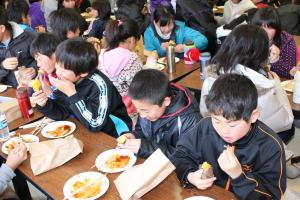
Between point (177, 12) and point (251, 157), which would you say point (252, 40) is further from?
point (177, 12)

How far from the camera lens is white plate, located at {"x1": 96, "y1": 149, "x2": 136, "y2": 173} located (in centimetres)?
Answer: 173

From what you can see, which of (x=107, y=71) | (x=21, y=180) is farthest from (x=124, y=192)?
(x=107, y=71)

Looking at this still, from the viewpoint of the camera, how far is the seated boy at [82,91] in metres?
2.22

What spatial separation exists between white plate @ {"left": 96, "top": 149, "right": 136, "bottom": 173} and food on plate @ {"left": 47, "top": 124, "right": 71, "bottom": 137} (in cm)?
44

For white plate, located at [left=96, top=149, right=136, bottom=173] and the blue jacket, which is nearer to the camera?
white plate, located at [left=96, top=149, right=136, bottom=173]

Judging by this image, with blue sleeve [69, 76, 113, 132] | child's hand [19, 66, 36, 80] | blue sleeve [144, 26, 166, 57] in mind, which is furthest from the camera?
blue sleeve [144, 26, 166, 57]

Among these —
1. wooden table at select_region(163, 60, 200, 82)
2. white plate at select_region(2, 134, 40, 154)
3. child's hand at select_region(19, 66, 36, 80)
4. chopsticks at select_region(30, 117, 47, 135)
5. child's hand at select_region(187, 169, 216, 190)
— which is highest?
child's hand at select_region(19, 66, 36, 80)

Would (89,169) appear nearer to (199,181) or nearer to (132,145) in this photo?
(132,145)

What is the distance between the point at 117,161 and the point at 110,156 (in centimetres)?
6

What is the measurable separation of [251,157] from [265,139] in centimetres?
11

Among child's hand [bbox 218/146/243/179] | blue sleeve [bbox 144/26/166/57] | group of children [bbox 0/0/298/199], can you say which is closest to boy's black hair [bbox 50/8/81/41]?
group of children [bbox 0/0/298/199]

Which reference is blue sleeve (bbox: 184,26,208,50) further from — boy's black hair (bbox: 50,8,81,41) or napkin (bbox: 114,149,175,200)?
napkin (bbox: 114,149,175,200)

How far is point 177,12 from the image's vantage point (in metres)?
4.53

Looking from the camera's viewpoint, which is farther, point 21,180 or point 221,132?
point 21,180
